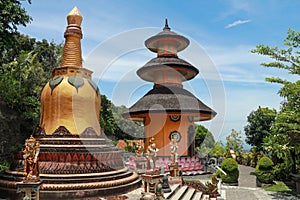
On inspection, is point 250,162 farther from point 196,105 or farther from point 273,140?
point 273,140

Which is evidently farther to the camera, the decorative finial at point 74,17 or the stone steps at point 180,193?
the decorative finial at point 74,17

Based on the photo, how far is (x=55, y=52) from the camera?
109 ft

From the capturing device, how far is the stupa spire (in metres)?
15.6

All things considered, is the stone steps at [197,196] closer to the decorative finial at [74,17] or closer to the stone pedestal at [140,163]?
the stone pedestal at [140,163]

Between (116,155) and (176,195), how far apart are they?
3472 millimetres

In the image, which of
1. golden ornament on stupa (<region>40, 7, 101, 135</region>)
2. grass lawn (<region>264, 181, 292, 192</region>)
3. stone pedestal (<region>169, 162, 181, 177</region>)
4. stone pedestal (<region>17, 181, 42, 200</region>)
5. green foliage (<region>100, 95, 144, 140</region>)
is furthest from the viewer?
green foliage (<region>100, 95, 144, 140</region>)

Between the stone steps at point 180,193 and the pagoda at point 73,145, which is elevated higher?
the pagoda at point 73,145

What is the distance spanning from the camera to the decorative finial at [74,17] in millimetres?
15945

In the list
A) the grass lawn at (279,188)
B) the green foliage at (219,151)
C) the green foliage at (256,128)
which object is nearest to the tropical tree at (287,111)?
the grass lawn at (279,188)


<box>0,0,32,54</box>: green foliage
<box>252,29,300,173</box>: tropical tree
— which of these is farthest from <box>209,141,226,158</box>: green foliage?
<box>0,0,32,54</box>: green foliage

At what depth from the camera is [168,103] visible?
2202 cm

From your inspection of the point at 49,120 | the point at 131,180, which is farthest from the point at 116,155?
the point at 49,120

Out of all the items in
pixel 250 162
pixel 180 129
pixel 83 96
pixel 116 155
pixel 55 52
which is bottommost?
pixel 250 162

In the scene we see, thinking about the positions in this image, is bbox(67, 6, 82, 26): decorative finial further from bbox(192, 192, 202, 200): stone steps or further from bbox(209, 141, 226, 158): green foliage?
bbox(209, 141, 226, 158): green foliage
